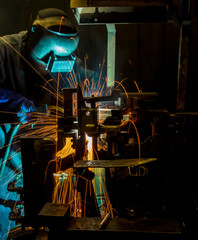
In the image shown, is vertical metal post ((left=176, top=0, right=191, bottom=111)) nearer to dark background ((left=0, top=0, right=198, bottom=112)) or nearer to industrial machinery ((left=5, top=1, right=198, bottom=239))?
industrial machinery ((left=5, top=1, right=198, bottom=239))

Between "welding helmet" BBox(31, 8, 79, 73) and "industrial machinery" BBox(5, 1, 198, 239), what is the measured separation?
1614 millimetres

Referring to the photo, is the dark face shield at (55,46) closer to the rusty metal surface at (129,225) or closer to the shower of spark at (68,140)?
the shower of spark at (68,140)

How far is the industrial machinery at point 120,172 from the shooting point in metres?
1.50

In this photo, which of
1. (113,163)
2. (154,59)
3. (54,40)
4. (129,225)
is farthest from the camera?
(154,59)

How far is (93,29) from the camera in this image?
4.51m

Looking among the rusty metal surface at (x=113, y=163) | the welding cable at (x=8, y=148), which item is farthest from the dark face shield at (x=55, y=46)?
the rusty metal surface at (x=113, y=163)

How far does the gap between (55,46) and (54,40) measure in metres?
0.09

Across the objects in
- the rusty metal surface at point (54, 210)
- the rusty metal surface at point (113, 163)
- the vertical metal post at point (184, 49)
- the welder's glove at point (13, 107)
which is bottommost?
the rusty metal surface at point (54, 210)

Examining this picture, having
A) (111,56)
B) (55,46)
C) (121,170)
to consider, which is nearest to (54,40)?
(55,46)

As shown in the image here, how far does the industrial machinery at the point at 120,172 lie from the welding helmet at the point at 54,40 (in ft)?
5.29

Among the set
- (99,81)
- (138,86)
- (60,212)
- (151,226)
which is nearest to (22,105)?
(99,81)

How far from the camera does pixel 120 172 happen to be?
176 cm

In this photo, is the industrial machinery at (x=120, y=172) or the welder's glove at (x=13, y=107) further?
the welder's glove at (x=13, y=107)

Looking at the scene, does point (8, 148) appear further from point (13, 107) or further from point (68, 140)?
point (68, 140)
